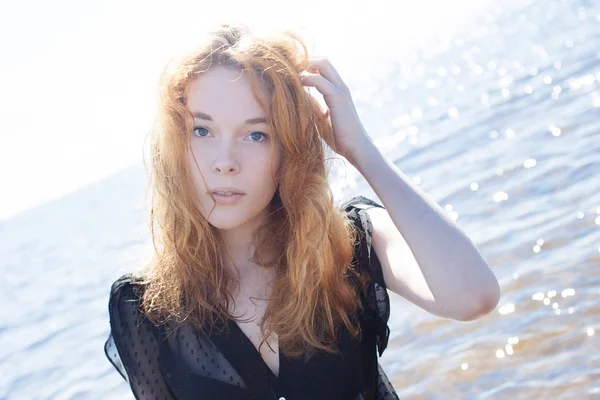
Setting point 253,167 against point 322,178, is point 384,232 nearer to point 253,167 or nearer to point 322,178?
point 322,178

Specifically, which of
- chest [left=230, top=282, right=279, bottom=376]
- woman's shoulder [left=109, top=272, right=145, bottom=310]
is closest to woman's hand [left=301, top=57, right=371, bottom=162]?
chest [left=230, top=282, right=279, bottom=376]

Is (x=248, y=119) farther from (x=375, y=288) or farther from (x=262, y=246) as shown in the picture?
(x=375, y=288)

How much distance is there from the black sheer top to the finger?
0.60 m

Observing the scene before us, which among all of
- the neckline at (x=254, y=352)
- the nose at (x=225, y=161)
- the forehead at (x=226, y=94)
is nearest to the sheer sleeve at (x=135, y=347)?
the neckline at (x=254, y=352)

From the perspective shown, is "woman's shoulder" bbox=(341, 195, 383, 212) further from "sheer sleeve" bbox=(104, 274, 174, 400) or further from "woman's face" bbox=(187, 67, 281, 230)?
"sheer sleeve" bbox=(104, 274, 174, 400)

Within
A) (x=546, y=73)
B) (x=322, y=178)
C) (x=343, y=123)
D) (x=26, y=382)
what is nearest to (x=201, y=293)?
(x=322, y=178)

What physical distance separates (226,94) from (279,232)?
614 millimetres

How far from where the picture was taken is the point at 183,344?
9.16 feet

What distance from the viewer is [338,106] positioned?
9.11 feet

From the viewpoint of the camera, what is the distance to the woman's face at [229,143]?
2670mm

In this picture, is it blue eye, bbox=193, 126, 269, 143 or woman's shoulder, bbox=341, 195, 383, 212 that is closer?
blue eye, bbox=193, 126, 269, 143

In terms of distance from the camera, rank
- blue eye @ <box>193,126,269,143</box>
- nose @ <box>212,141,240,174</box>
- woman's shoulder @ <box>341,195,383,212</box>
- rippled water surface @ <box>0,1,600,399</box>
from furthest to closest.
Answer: rippled water surface @ <box>0,1,600,399</box> < woman's shoulder @ <box>341,195,383,212</box> < blue eye @ <box>193,126,269,143</box> < nose @ <box>212,141,240,174</box>

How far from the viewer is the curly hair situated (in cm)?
274

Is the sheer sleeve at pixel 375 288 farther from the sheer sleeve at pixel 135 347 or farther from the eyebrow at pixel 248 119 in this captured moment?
the sheer sleeve at pixel 135 347
